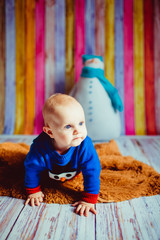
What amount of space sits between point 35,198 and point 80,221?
222 mm

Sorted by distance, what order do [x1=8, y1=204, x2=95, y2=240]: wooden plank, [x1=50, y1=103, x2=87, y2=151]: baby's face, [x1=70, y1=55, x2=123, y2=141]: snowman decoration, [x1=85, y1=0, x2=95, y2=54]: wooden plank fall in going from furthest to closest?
[x1=85, y1=0, x2=95, y2=54]: wooden plank
[x1=70, y1=55, x2=123, y2=141]: snowman decoration
[x1=50, y1=103, x2=87, y2=151]: baby's face
[x1=8, y1=204, x2=95, y2=240]: wooden plank

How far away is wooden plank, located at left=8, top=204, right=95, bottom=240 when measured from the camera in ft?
2.62

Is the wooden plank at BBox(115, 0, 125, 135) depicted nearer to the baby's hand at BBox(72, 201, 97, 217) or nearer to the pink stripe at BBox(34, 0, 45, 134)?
the pink stripe at BBox(34, 0, 45, 134)

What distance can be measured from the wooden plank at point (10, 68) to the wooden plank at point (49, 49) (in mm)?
290

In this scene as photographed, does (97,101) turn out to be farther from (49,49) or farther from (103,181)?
(103,181)

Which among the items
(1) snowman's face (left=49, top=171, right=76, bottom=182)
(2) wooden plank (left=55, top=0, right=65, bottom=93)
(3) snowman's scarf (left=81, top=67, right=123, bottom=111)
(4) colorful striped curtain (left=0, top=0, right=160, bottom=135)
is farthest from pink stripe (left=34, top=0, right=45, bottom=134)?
(1) snowman's face (left=49, top=171, right=76, bottom=182)

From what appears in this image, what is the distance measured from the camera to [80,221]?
34.6 inches

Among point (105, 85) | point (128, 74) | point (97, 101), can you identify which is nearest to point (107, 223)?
point (97, 101)

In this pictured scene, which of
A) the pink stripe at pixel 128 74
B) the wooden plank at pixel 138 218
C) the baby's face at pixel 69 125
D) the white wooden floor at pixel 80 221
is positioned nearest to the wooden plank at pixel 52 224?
the white wooden floor at pixel 80 221

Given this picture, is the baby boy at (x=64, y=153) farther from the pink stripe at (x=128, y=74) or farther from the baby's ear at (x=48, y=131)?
the pink stripe at (x=128, y=74)

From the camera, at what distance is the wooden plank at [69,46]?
2.26 meters

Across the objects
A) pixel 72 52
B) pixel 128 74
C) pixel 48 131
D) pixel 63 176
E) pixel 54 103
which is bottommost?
pixel 63 176

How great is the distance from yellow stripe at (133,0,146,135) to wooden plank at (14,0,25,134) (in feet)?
3.23

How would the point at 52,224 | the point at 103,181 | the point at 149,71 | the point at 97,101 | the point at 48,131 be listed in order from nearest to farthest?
the point at 52,224 → the point at 48,131 → the point at 103,181 → the point at 97,101 → the point at 149,71
